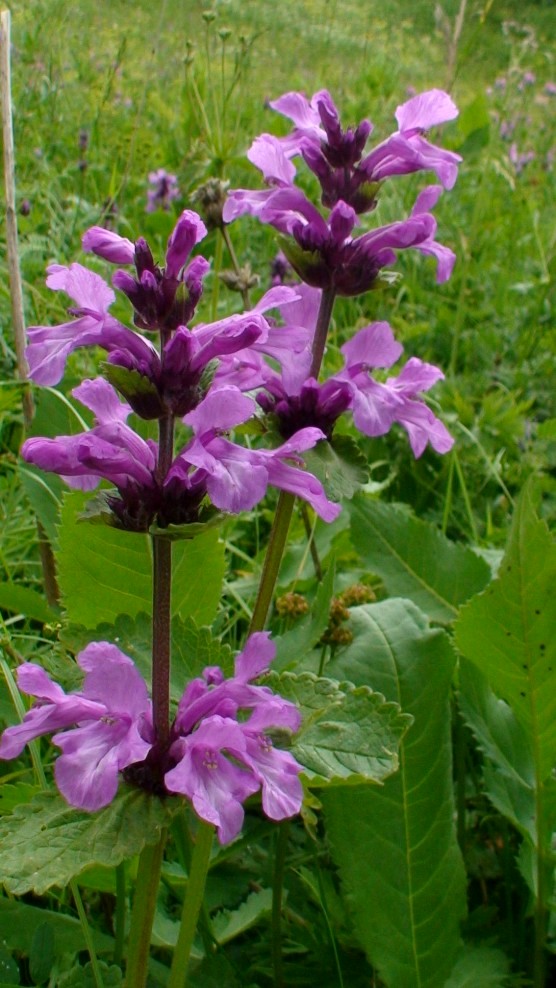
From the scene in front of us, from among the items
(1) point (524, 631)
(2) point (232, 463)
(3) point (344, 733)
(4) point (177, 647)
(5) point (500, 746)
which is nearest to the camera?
(2) point (232, 463)

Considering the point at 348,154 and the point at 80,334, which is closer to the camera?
the point at 80,334

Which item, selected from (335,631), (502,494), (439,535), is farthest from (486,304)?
(335,631)

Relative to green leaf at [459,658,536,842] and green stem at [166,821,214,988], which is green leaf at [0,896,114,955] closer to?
green stem at [166,821,214,988]

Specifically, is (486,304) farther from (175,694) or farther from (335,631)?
(175,694)

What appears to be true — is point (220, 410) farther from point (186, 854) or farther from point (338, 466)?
point (186, 854)

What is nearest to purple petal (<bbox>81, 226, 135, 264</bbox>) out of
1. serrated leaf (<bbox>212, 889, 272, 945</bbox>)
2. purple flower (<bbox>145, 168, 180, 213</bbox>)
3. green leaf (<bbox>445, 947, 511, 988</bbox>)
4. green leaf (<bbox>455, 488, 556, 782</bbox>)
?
green leaf (<bbox>455, 488, 556, 782</bbox>)

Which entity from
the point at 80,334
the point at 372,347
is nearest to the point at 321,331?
the point at 372,347

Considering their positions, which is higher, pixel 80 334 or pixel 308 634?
pixel 80 334
